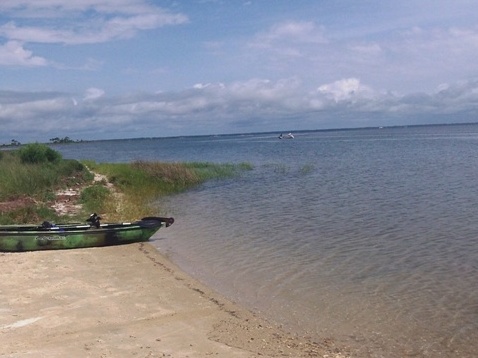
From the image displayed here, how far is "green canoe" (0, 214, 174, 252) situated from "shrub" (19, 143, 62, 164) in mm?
19368

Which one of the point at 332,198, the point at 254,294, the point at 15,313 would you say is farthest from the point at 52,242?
the point at 332,198

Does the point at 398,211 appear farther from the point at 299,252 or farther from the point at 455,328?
the point at 455,328

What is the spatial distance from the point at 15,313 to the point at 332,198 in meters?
19.7

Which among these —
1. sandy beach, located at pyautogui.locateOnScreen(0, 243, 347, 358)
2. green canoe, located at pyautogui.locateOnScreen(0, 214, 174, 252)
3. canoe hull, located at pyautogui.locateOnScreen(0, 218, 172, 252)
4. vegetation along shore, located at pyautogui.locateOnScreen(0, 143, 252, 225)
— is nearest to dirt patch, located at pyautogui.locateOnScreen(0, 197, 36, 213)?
vegetation along shore, located at pyautogui.locateOnScreen(0, 143, 252, 225)

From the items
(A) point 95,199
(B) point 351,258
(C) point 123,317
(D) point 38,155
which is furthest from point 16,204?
(D) point 38,155

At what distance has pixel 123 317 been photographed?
31.5ft

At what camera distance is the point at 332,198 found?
88.9ft

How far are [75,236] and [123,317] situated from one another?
21.3 ft

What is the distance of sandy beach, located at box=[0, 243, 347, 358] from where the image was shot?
319 inches

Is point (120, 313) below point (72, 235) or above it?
below

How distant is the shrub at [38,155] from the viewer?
1358 inches

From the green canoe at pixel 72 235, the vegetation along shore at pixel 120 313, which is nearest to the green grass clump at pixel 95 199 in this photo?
the vegetation along shore at pixel 120 313

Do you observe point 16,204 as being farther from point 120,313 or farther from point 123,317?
point 123,317

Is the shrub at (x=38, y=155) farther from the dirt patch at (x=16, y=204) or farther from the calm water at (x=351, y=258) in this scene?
the dirt patch at (x=16, y=204)
